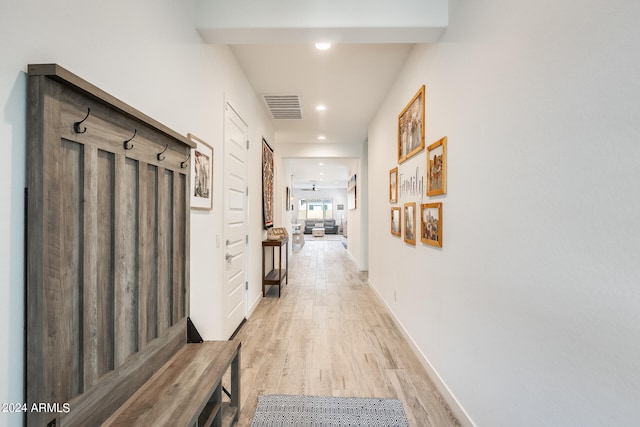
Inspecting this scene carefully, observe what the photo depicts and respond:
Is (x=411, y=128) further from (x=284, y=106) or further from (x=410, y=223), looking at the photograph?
(x=284, y=106)

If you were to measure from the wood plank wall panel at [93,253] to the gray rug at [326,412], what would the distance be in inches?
29.3

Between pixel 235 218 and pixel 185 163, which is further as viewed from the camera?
pixel 235 218

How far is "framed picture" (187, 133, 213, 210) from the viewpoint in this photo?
1.94 m

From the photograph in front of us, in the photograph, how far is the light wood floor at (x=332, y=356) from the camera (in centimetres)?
201

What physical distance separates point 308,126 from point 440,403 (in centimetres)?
432

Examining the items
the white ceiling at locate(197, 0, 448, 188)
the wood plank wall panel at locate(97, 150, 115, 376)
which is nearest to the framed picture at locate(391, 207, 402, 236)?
the white ceiling at locate(197, 0, 448, 188)

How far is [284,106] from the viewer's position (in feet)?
13.7

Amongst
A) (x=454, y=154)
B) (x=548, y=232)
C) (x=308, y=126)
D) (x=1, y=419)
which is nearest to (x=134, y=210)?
(x=1, y=419)

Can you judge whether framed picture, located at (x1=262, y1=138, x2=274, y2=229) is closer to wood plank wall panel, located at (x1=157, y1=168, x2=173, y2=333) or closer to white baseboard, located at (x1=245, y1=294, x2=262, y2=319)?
white baseboard, located at (x1=245, y1=294, x2=262, y2=319)

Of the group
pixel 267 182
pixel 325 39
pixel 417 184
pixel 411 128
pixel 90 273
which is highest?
pixel 325 39

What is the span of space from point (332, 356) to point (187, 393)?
1.55 metres

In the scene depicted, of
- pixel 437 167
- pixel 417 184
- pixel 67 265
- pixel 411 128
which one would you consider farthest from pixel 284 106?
pixel 67 265

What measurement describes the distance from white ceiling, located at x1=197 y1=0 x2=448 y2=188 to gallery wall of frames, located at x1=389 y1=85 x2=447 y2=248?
21.7 inches

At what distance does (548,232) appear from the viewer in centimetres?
108
